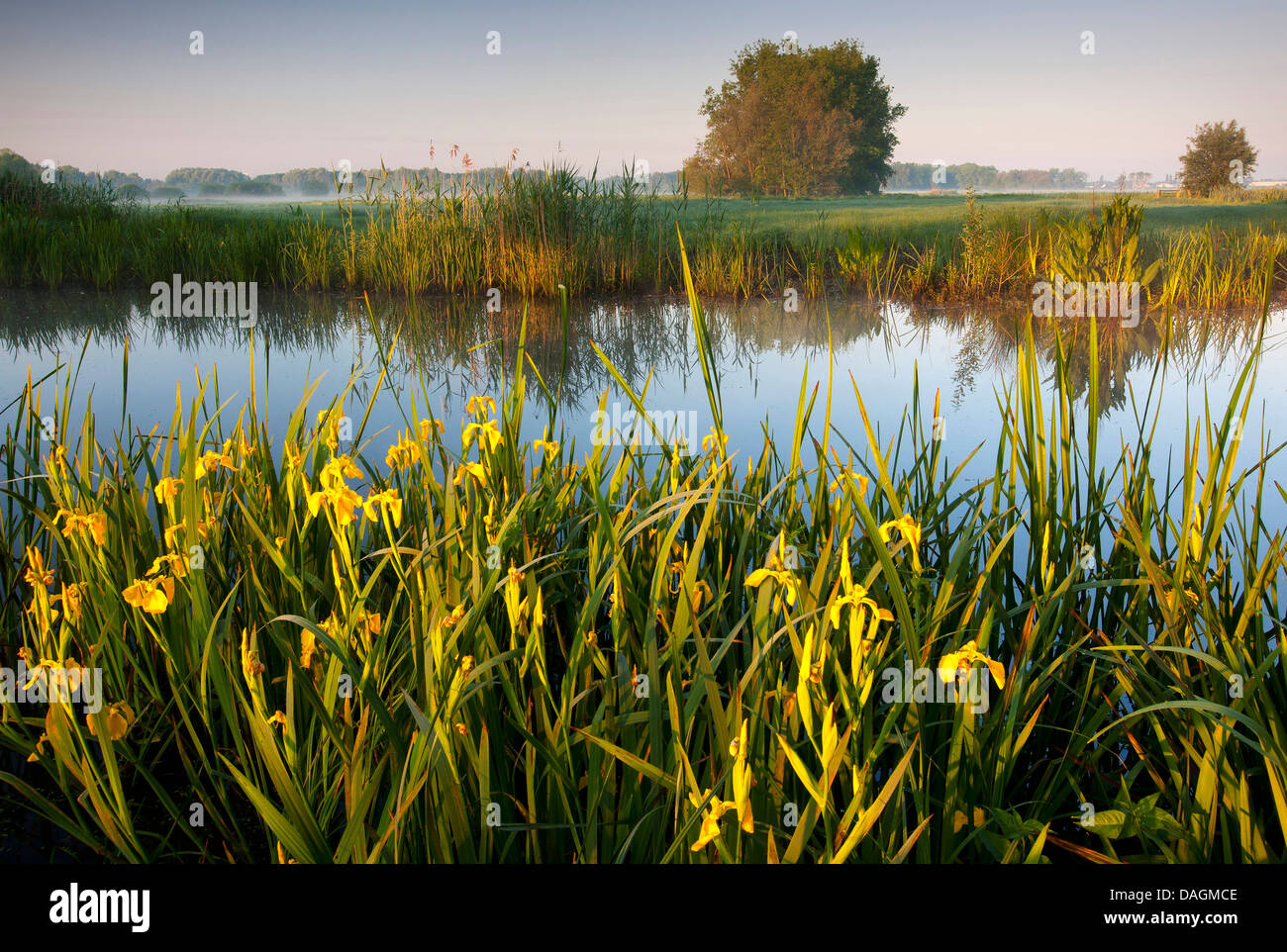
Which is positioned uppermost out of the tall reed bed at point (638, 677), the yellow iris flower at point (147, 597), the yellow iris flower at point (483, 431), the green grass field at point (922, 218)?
the green grass field at point (922, 218)

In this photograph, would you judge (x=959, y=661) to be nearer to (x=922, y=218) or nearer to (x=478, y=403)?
(x=478, y=403)

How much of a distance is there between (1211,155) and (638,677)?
2733cm

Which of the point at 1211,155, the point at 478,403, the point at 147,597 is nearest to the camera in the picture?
the point at 147,597

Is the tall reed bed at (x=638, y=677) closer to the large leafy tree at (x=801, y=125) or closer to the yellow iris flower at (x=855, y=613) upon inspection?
the yellow iris flower at (x=855, y=613)

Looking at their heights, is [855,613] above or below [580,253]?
below

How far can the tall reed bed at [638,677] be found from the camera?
117cm

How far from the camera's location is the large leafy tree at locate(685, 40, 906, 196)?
27.4 meters

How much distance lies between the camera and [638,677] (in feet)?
4.71

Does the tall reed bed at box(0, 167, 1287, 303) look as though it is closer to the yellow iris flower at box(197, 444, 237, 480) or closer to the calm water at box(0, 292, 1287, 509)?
the calm water at box(0, 292, 1287, 509)

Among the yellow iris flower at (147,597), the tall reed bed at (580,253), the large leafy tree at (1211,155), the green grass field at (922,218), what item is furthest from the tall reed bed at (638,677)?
the large leafy tree at (1211,155)

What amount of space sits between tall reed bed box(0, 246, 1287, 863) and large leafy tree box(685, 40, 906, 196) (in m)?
25.5

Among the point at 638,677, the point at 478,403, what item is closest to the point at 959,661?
the point at 638,677

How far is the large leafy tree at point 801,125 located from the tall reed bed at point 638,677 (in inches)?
1003
